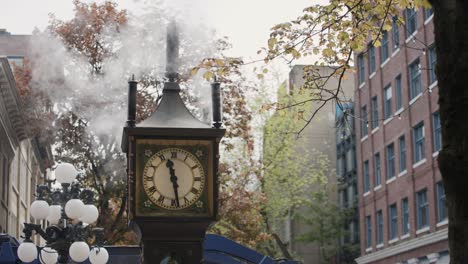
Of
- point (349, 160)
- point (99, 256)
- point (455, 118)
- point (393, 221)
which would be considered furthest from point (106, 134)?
point (349, 160)

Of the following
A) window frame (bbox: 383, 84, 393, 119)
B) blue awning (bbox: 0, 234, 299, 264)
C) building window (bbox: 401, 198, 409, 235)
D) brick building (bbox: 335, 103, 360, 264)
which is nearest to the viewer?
blue awning (bbox: 0, 234, 299, 264)

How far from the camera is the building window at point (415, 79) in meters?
40.0

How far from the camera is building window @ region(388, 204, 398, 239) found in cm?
4379

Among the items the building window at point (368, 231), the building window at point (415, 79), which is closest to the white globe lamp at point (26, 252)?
the building window at point (415, 79)

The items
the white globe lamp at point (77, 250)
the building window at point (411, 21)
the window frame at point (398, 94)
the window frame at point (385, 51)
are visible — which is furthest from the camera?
the window frame at point (385, 51)

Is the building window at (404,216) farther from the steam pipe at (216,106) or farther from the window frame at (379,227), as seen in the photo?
the steam pipe at (216,106)

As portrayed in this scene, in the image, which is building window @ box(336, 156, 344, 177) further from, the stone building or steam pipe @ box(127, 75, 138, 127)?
steam pipe @ box(127, 75, 138, 127)

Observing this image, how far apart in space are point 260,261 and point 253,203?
733 inches

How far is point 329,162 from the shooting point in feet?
215

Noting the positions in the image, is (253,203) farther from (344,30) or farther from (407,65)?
(344,30)

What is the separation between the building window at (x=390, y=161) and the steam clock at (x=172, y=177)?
1434 inches

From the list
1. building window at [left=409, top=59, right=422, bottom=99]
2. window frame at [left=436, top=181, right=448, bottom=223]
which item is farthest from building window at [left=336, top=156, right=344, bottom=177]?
window frame at [left=436, top=181, right=448, bottom=223]

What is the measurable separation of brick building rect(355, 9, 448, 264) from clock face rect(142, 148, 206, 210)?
2778 cm

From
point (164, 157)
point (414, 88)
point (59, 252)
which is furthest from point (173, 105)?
point (414, 88)
